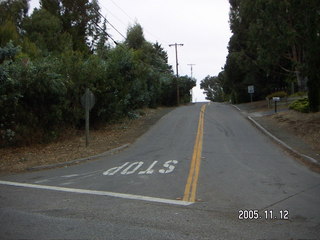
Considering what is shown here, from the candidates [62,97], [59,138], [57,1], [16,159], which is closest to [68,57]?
[62,97]

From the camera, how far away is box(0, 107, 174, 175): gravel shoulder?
572 inches

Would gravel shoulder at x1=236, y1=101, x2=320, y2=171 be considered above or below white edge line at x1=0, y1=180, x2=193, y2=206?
above

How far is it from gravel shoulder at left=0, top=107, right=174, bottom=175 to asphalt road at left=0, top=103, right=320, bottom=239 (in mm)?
1305

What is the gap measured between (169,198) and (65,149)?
32.3 ft

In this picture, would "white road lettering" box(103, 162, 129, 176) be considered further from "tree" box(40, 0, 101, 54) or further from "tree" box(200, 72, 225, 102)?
"tree" box(200, 72, 225, 102)

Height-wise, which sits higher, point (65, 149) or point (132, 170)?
point (65, 149)

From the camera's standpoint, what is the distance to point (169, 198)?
27.3 feet

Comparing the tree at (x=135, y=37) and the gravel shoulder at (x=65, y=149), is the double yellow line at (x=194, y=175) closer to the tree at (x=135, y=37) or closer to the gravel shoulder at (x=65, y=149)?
the gravel shoulder at (x=65, y=149)

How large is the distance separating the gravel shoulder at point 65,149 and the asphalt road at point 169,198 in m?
1.31

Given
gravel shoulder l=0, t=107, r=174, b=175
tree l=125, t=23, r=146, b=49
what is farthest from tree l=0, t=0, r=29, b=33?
gravel shoulder l=0, t=107, r=174, b=175

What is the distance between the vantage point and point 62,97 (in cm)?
1925

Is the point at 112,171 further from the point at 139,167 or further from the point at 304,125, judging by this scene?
the point at 304,125

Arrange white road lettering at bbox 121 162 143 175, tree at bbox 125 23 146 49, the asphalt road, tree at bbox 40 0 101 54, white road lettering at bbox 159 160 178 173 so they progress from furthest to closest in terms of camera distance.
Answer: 1. tree at bbox 125 23 146 49
2. tree at bbox 40 0 101 54
3. white road lettering at bbox 121 162 143 175
4. white road lettering at bbox 159 160 178 173
5. the asphalt road

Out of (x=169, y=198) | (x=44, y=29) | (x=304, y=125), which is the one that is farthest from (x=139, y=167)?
(x=44, y=29)
